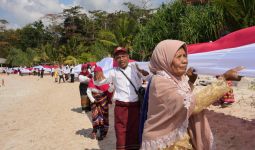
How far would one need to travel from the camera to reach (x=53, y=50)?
58188 millimetres

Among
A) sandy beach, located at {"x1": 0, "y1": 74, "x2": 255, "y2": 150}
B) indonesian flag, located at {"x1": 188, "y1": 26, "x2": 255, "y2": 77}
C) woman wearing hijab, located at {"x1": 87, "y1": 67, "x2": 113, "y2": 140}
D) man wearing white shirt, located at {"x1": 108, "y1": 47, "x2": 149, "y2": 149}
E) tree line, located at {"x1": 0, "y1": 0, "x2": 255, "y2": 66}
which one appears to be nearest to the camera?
indonesian flag, located at {"x1": 188, "y1": 26, "x2": 255, "y2": 77}

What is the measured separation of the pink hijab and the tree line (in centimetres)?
1147

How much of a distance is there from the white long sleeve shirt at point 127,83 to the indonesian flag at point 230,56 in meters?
1.01

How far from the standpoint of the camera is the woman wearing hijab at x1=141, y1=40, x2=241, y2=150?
93.7 inches

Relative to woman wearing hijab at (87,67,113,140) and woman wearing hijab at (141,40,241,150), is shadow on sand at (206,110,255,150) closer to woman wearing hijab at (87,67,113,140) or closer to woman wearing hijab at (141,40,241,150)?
woman wearing hijab at (87,67,113,140)

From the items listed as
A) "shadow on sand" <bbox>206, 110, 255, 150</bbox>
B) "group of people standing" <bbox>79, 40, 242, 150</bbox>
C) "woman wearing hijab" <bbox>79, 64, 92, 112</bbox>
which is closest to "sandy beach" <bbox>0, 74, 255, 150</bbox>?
"shadow on sand" <bbox>206, 110, 255, 150</bbox>

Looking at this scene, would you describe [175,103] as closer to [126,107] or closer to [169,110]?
[169,110]

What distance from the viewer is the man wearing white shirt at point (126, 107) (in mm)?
4395

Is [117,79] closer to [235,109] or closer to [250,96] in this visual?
[235,109]

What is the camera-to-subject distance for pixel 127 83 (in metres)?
4.43

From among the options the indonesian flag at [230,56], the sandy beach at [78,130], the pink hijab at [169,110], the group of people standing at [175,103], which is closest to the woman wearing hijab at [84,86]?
the sandy beach at [78,130]

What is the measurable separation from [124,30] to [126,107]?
24.6 m

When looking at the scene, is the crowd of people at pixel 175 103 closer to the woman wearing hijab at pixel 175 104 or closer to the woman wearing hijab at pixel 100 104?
the woman wearing hijab at pixel 175 104

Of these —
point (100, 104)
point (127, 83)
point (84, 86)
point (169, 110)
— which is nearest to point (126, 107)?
point (127, 83)
